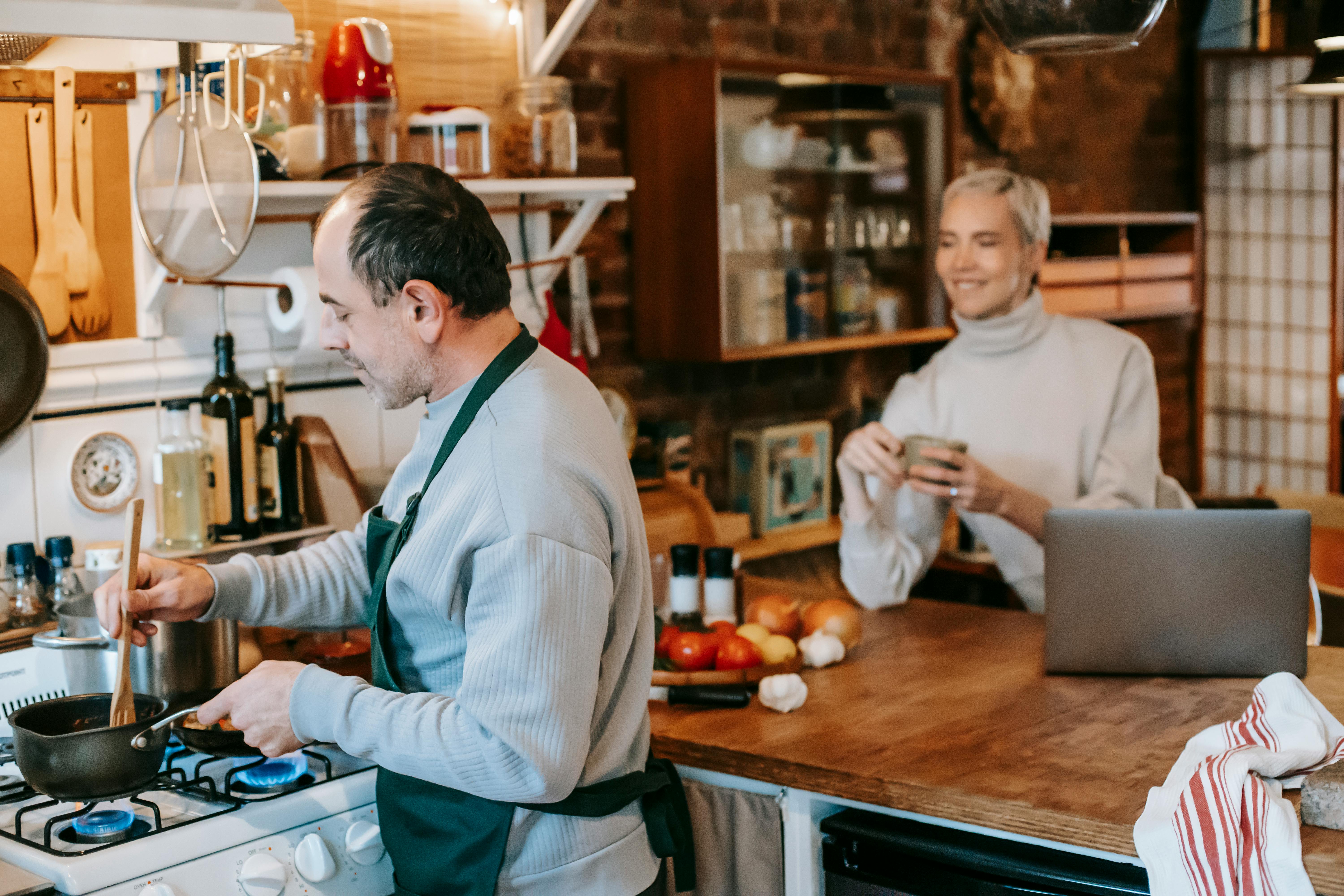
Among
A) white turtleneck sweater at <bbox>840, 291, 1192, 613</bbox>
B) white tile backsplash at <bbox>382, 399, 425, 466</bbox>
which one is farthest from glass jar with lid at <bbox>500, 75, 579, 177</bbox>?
white turtleneck sweater at <bbox>840, 291, 1192, 613</bbox>

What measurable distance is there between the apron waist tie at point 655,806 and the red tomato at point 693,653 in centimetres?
30

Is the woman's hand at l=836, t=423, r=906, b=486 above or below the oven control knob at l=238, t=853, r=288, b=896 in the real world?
above

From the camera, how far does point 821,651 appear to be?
224cm

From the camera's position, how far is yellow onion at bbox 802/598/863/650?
2301 mm

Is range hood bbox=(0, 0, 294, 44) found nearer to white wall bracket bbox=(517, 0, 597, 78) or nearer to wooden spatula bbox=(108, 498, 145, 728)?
wooden spatula bbox=(108, 498, 145, 728)

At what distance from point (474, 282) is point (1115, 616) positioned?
119 cm

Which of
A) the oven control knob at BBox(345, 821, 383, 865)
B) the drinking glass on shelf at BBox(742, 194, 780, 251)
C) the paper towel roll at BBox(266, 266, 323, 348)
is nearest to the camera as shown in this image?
the oven control knob at BBox(345, 821, 383, 865)

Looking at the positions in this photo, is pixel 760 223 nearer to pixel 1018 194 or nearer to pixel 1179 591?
pixel 1018 194

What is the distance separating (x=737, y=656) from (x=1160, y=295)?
3.44 meters

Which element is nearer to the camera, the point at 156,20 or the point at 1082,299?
the point at 156,20

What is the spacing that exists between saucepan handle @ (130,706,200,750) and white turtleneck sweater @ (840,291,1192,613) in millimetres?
1451

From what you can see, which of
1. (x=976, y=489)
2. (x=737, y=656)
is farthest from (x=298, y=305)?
(x=976, y=489)

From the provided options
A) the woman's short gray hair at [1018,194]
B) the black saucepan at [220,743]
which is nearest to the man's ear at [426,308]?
the black saucepan at [220,743]

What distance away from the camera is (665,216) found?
131 inches
